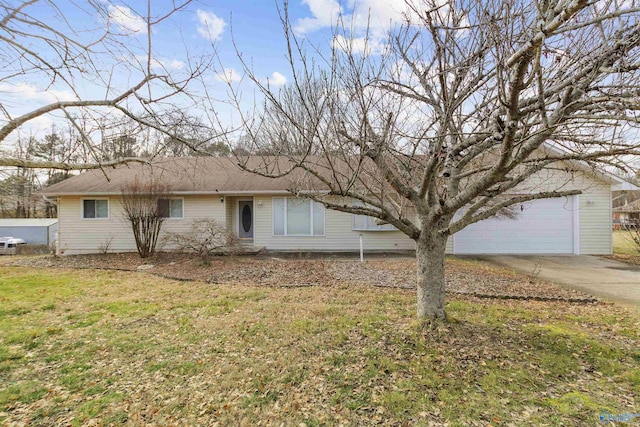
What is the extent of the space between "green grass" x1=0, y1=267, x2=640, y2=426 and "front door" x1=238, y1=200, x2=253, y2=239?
285 inches

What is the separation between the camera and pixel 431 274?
13.3ft

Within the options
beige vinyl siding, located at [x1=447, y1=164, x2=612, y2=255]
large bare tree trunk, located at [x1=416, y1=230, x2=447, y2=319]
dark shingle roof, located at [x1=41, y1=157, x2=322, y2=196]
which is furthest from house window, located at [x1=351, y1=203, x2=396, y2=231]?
large bare tree trunk, located at [x1=416, y1=230, x2=447, y2=319]

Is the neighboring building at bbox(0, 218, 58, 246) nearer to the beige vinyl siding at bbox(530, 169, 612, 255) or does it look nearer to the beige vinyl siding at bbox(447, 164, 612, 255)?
the beige vinyl siding at bbox(447, 164, 612, 255)

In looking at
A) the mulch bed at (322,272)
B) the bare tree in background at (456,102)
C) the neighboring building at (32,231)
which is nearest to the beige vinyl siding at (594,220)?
the mulch bed at (322,272)

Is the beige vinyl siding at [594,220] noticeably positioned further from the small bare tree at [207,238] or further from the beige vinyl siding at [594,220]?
the small bare tree at [207,238]

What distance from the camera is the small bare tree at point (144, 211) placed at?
Result: 34.1 ft

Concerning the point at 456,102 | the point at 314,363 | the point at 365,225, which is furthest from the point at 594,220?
the point at 314,363

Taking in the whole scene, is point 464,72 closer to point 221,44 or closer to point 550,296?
point 221,44

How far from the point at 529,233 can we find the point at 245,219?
36.4 feet

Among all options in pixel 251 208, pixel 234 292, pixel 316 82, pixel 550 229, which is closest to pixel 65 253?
pixel 251 208

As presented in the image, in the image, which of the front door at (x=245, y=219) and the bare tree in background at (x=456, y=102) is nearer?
the bare tree in background at (x=456, y=102)

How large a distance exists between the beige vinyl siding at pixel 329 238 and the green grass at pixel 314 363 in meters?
6.58

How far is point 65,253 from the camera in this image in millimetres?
12188

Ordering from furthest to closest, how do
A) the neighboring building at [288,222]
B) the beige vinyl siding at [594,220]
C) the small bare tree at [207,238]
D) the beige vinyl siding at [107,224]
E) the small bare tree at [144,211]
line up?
1. the beige vinyl siding at [107,224]
2. the neighboring building at [288,222]
3. the beige vinyl siding at [594,220]
4. the small bare tree at [144,211]
5. the small bare tree at [207,238]
